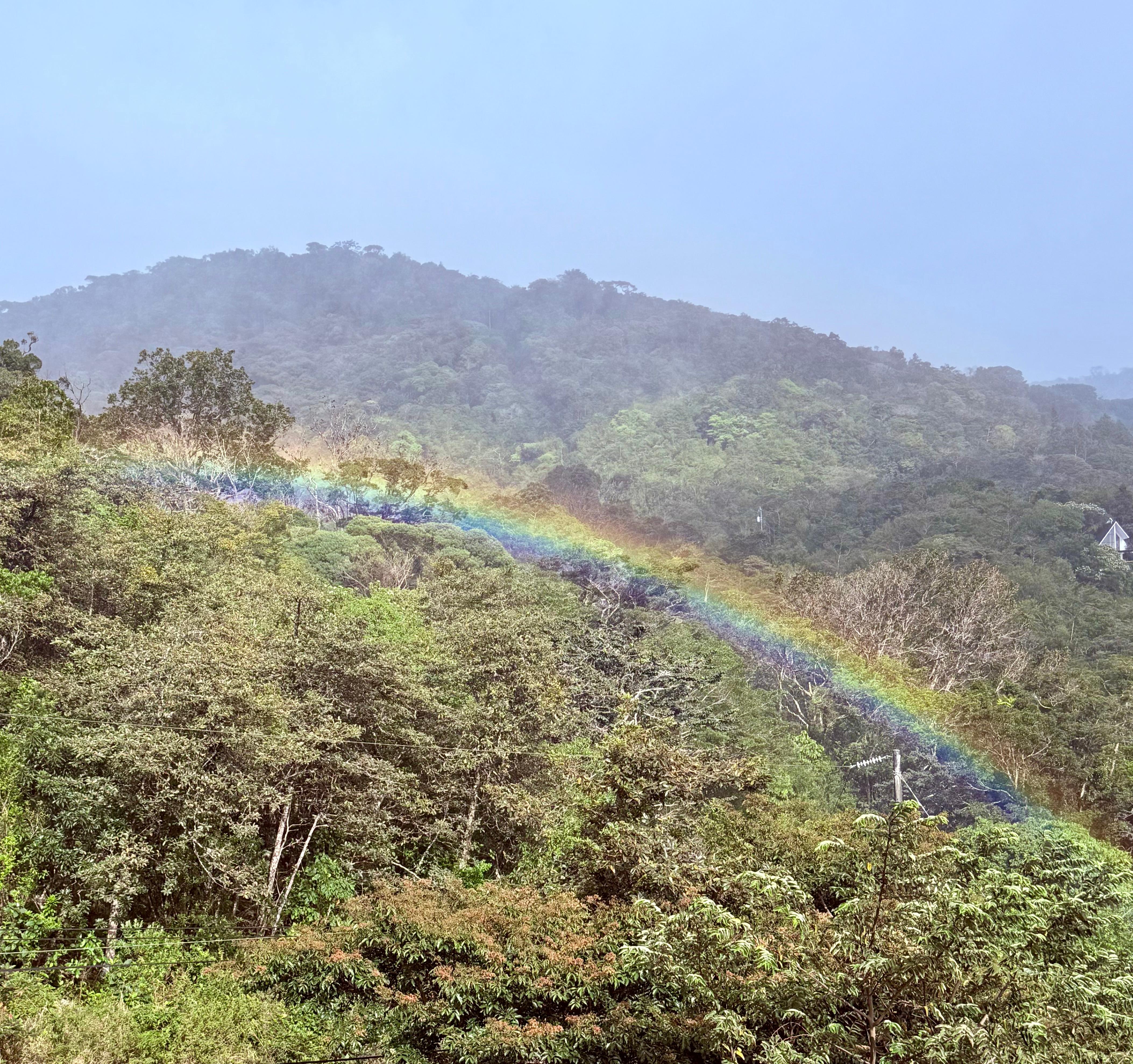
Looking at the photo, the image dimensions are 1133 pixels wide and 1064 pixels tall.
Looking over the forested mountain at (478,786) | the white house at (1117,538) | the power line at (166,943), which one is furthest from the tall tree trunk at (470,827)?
the white house at (1117,538)

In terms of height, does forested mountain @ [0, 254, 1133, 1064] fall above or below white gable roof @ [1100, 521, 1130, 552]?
below

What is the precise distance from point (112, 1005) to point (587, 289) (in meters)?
134

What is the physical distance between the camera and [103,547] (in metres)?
19.3

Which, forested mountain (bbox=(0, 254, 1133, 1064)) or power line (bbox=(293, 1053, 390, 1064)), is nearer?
forested mountain (bbox=(0, 254, 1133, 1064))

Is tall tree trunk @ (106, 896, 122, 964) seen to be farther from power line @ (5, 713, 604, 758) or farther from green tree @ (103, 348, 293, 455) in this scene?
green tree @ (103, 348, 293, 455)

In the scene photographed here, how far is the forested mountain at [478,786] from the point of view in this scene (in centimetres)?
856

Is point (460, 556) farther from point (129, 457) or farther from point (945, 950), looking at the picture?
point (945, 950)

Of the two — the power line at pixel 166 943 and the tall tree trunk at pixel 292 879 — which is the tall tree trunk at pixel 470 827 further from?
the power line at pixel 166 943

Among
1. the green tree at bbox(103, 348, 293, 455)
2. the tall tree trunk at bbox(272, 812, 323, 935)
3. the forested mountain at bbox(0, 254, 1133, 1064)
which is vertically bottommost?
the tall tree trunk at bbox(272, 812, 323, 935)

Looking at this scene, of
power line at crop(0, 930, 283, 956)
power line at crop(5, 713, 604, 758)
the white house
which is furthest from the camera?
the white house

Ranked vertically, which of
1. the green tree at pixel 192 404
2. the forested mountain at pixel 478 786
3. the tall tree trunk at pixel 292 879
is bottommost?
the tall tree trunk at pixel 292 879

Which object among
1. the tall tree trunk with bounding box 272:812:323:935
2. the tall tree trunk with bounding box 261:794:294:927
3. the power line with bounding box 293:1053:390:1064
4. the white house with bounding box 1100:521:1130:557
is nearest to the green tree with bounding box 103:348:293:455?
the tall tree trunk with bounding box 272:812:323:935

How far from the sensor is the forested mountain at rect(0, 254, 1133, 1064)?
8562mm

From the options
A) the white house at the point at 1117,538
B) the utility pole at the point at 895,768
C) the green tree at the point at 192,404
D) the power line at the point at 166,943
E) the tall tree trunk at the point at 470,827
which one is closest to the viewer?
the power line at the point at 166,943
